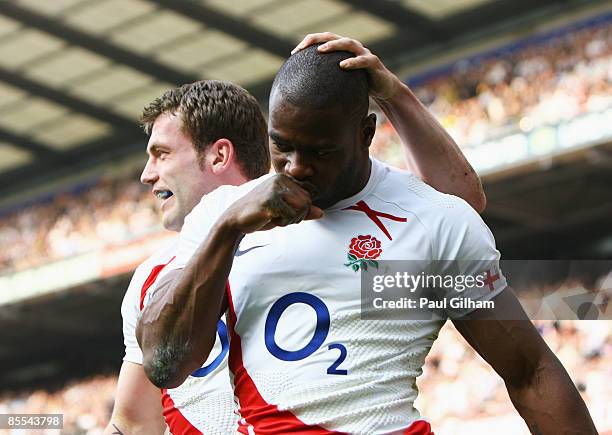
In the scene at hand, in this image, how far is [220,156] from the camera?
3482mm

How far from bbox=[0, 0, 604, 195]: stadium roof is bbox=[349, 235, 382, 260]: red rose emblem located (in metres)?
15.0

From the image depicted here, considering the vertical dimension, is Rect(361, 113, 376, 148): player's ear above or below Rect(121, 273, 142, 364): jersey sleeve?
above

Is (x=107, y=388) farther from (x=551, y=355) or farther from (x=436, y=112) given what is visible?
(x=551, y=355)

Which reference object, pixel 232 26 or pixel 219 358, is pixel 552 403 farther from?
pixel 232 26

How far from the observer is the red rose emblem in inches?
92.8

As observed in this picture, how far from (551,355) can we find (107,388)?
649 inches

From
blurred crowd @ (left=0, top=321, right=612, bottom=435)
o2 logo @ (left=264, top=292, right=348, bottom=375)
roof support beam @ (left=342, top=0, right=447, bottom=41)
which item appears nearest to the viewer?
o2 logo @ (left=264, top=292, right=348, bottom=375)

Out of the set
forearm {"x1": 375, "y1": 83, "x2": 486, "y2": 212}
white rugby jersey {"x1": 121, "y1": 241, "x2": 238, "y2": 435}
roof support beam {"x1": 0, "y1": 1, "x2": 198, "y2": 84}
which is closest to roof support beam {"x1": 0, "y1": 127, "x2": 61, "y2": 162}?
roof support beam {"x1": 0, "y1": 1, "x2": 198, "y2": 84}

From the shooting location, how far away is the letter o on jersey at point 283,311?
228 cm

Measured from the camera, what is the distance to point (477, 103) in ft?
50.5

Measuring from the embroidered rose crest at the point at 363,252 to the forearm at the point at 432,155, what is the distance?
1.54 feet

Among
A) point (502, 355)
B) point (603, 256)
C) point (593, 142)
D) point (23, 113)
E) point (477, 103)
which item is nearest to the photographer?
point (502, 355)

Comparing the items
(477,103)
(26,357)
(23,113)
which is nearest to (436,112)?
(477,103)

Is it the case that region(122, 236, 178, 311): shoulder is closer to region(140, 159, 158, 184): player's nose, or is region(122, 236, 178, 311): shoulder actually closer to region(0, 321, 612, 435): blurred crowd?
region(140, 159, 158, 184): player's nose
